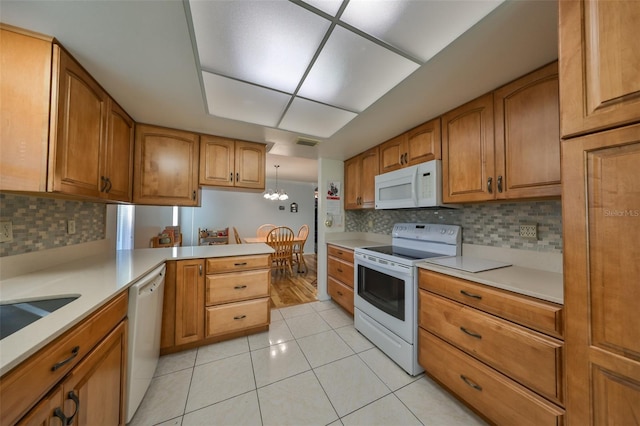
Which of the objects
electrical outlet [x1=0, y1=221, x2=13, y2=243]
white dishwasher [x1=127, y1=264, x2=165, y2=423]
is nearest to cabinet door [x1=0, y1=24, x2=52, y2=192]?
electrical outlet [x1=0, y1=221, x2=13, y2=243]

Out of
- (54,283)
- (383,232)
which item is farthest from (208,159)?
(383,232)

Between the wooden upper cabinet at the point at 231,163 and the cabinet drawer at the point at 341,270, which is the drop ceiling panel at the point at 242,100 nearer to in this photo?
the wooden upper cabinet at the point at 231,163

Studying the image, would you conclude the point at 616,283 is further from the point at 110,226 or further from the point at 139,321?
the point at 110,226

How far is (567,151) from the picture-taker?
30.5 inches

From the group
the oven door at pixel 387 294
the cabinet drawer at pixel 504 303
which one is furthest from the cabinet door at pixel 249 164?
the cabinet drawer at pixel 504 303

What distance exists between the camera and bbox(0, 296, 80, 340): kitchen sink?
79cm

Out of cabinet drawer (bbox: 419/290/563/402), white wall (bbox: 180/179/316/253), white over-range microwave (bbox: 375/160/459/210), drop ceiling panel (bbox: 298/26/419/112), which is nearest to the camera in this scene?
cabinet drawer (bbox: 419/290/563/402)

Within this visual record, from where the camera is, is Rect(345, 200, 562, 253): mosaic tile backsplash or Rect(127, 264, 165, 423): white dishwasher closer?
Rect(127, 264, 165, 423): white dishwasher

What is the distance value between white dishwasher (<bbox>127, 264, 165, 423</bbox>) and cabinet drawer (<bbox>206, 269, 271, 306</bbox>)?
0.42m

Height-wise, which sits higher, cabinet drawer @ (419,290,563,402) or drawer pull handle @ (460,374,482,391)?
cabinet drawer @ (419,290,563,402)

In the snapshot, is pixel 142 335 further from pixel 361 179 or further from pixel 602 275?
pixel 361 179

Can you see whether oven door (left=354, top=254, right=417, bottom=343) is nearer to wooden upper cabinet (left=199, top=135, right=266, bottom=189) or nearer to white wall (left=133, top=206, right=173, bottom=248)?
wooden upper cabinet (left=199, top=135, right=266, bottom=189)

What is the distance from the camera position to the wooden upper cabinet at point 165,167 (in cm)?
193

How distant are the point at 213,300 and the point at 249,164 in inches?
55.8
